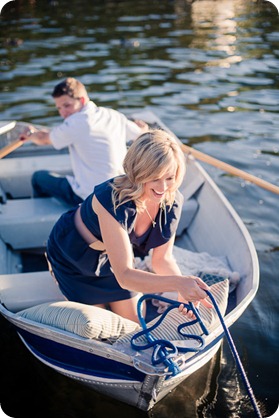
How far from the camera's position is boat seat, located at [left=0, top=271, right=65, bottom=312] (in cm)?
370

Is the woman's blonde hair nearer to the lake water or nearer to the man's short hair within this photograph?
the lake water

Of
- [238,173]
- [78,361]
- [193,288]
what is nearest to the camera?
[193,288]

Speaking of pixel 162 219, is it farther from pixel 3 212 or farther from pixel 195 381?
pixel 3 212

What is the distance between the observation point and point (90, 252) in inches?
132

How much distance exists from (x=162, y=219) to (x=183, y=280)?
591mm

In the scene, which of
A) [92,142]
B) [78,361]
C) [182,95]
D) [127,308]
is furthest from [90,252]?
[182,95]

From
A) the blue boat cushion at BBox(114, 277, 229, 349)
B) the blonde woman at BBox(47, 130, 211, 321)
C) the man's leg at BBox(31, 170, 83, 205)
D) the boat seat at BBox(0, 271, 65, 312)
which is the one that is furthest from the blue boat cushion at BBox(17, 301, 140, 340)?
the man's leg at BBox(31, 170, 83, 205)

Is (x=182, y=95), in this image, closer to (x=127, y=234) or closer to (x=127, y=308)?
(x=127, y=308)

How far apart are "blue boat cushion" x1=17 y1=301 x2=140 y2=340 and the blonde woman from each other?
197 millimetres

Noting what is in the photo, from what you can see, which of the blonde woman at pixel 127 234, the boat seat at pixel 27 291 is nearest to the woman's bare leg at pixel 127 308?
the blonde woman at pixel 127 234

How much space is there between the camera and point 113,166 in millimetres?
4570

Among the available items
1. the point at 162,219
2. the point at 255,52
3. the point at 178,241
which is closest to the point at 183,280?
the point at 162,219

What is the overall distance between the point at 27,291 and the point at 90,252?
659 millimetres

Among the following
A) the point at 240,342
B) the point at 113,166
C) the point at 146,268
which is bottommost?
the point at 240,342
